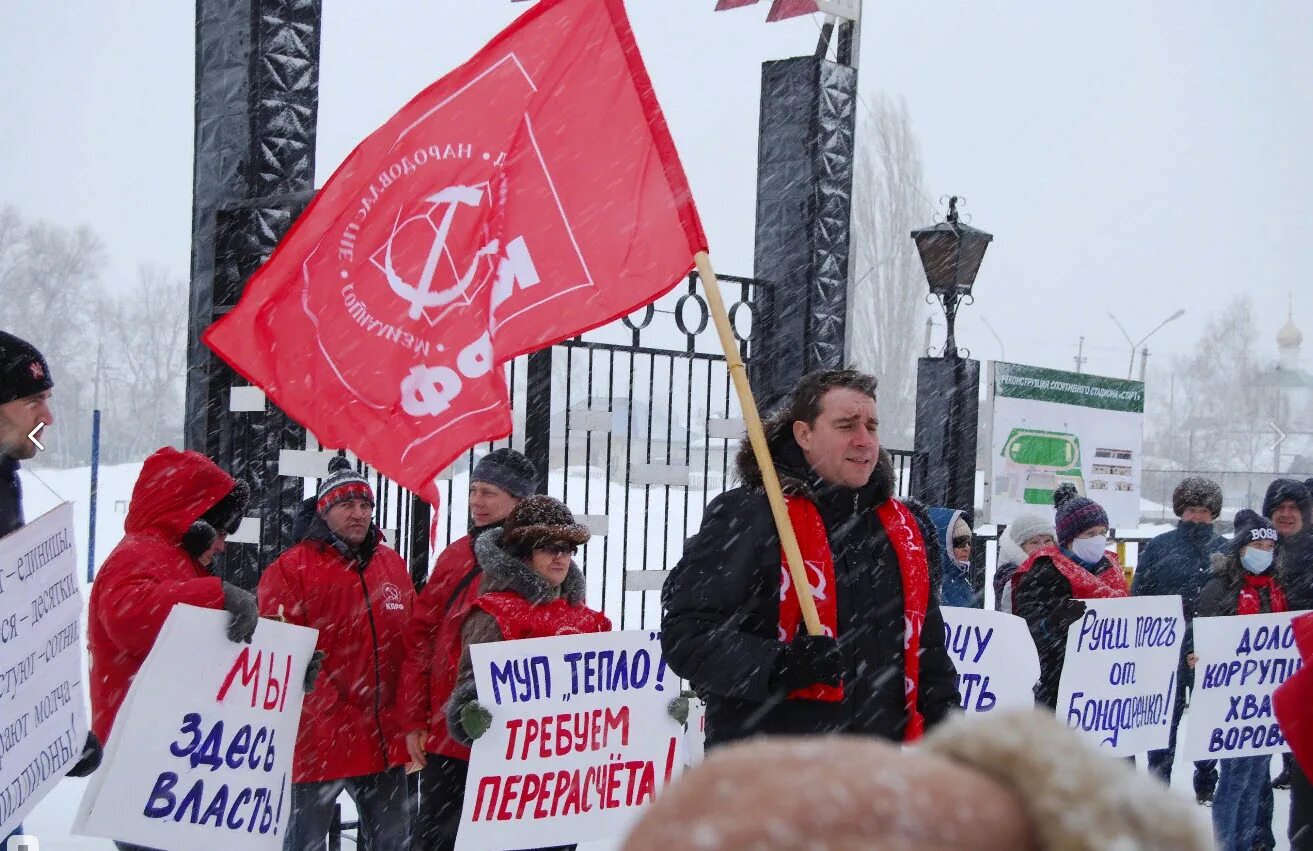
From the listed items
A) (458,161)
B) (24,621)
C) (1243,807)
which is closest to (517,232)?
(458,161)

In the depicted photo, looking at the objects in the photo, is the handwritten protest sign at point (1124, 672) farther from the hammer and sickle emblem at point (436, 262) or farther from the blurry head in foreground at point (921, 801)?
the blurry head in foreground at point (921, 801)

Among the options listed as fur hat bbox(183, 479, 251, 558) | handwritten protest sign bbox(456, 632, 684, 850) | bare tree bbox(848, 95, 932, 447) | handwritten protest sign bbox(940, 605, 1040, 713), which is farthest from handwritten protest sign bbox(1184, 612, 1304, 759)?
bare tree bbox(848, 95, 932, 447)

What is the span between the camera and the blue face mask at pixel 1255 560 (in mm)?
7543

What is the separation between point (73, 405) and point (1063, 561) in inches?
1822

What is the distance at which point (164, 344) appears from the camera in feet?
185

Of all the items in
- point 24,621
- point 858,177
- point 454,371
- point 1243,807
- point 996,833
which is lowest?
point 1243,807

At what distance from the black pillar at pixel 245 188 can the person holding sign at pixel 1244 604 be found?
185 inches

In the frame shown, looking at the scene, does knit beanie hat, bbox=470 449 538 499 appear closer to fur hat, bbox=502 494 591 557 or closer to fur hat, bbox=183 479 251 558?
fur hat, bbox=502 494 591 557

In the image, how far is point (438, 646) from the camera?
16.9ft

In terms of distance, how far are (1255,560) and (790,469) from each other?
503cm


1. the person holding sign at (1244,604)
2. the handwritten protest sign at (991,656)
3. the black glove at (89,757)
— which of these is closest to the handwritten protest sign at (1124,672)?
the person holding sign at (1244,604)

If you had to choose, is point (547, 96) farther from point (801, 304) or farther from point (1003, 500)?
point (1003, 500)

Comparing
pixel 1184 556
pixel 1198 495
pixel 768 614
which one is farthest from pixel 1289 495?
pixel 768 614

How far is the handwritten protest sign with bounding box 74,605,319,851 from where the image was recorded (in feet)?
14.4
